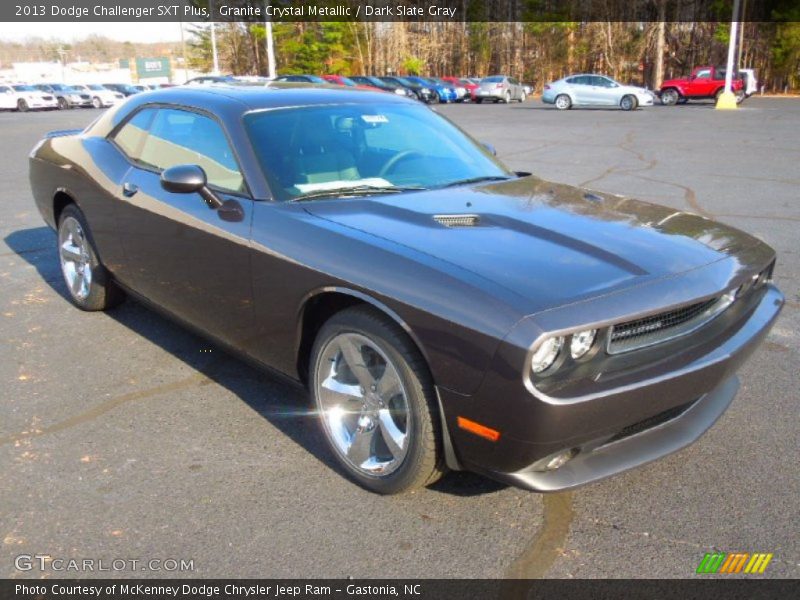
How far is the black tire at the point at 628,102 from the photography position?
2894cm

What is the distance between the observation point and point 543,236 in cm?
285

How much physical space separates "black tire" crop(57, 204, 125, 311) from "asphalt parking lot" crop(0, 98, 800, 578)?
17 centimetres

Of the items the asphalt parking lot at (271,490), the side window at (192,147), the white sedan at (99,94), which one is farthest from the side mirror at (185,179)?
the white sedan at (99,94)

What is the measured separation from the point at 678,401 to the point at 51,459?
2.61 meters

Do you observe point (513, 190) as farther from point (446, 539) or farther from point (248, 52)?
point (248, 52)

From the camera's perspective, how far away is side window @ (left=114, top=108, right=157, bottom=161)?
4.33 metres

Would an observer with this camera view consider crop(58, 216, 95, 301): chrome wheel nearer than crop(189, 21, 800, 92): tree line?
Yes

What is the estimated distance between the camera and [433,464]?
263cm

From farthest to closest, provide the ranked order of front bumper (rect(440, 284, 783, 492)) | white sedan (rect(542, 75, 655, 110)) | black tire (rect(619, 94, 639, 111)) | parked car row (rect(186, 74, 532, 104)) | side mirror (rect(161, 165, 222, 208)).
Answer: parked car row (rect(186, 74, 532, 104)) < white sedan (rect(542, 75, 655, 110)) < black tire (rect(619, 94, 639, 111)) < side mirror (rect(161, 165, 222, 208)) < front bumper (rect(440, 284, 783, 492))

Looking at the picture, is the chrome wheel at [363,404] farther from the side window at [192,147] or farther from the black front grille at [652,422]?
the side window at [192,147]

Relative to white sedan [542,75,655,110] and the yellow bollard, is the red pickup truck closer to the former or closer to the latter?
white sedan [542,75,655,110]

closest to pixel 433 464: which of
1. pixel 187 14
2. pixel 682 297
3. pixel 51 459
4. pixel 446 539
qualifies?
pixel 446 539
